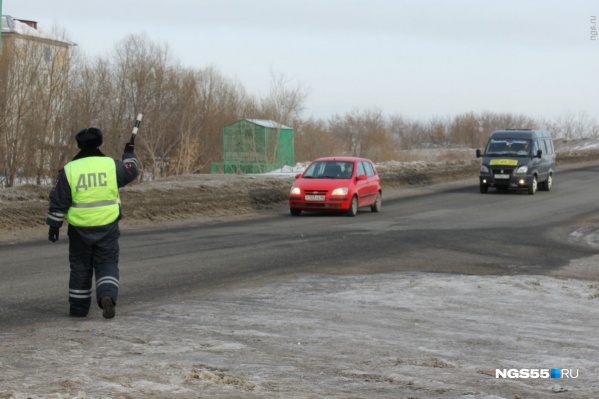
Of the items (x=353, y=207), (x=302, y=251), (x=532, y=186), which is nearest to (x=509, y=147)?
(x=532, y=186)

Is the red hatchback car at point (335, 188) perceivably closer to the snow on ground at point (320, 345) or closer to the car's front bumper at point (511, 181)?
the car's front bumper at point (511, 181)

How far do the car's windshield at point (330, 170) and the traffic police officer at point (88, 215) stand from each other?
52.4 ft

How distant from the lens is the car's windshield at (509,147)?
33.2 metres

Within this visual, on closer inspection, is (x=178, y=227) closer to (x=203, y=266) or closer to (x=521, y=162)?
(x=203, y=266)

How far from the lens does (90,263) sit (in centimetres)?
924

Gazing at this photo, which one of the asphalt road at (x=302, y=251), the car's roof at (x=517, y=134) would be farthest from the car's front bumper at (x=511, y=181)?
the asphalt road at (x=302, y=251)

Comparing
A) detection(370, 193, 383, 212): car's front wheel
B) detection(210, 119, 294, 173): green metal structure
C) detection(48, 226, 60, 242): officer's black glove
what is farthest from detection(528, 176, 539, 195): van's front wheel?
detection(48, 226, 60, 242): officer's black glove

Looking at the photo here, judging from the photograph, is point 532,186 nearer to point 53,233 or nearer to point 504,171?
point 504,171

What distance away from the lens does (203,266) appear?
45.8ft

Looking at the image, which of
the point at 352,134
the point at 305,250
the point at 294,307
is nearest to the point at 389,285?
the point at 294,307

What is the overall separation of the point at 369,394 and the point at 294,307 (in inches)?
159

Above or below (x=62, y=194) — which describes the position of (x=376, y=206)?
below

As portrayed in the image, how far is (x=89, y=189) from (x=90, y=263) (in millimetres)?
753

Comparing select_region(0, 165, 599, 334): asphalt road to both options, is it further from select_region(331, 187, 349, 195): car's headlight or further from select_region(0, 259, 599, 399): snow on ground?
select_region(0, 259, 599, 399): snow on ground
